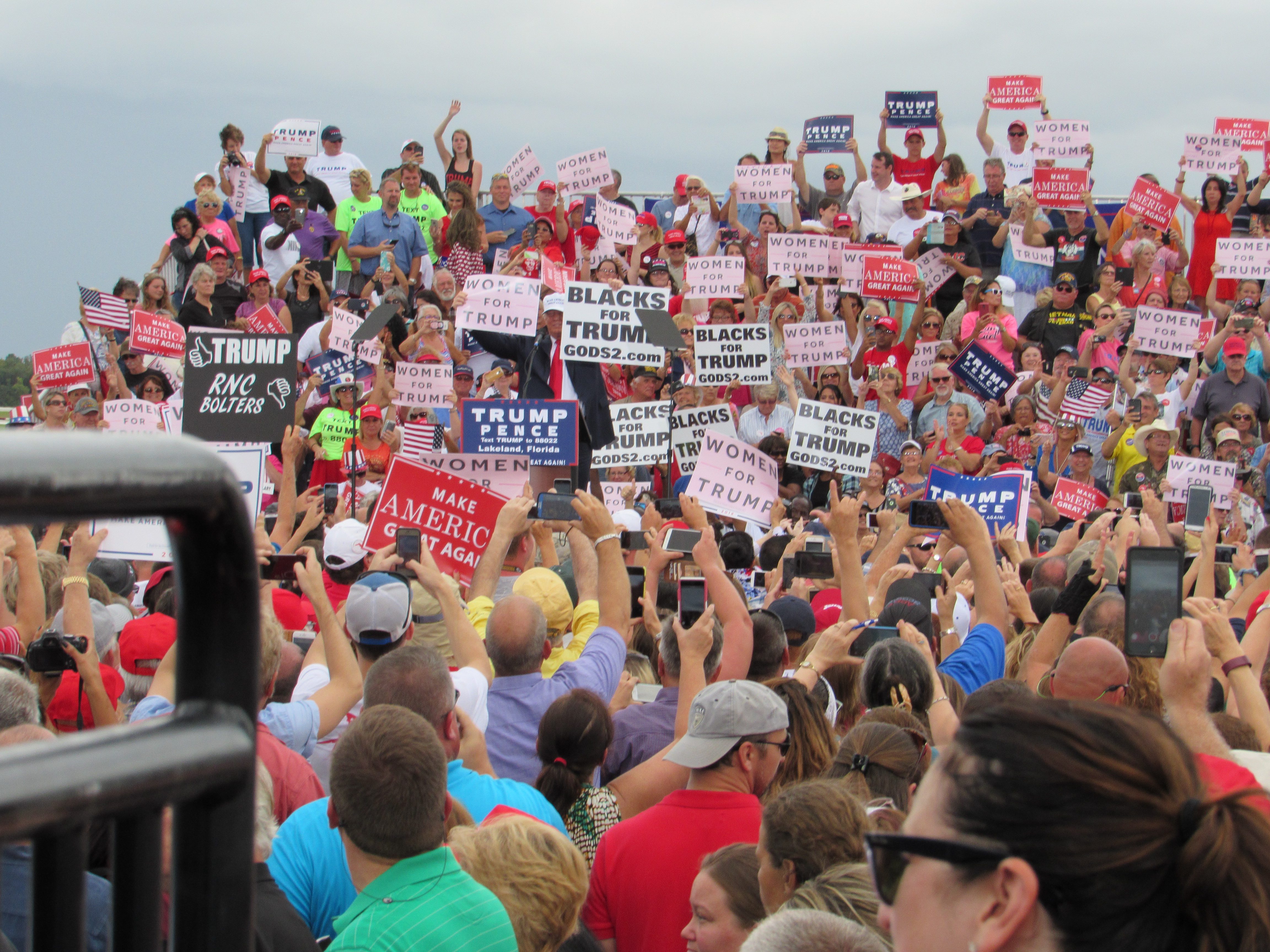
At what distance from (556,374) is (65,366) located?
459 centimetres

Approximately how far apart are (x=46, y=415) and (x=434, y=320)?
3982 mm

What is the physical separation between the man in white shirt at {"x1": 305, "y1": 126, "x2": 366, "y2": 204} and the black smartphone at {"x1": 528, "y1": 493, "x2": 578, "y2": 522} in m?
13.3

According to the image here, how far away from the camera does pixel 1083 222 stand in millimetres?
15898

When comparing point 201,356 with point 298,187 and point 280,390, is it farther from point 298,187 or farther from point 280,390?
point 298,187

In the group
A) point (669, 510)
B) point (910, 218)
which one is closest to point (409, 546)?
point (669, 510)

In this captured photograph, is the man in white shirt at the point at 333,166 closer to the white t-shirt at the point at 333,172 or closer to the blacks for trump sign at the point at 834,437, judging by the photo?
the white t-shirt at the point at 333,172

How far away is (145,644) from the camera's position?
4.50 m

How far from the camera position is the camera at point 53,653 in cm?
403

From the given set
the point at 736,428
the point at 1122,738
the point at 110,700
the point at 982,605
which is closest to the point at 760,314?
the point at 736,428

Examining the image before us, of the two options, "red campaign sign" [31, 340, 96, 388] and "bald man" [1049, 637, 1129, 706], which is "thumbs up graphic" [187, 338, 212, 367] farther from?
"bald man" [1049, 637, 1129, 706]

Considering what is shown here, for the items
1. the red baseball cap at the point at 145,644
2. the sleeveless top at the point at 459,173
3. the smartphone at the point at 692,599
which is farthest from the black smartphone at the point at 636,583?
the sleeveless top at the point at 459,173

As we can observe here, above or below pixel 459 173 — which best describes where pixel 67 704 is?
below

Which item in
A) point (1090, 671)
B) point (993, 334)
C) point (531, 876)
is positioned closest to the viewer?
point (531, 876)

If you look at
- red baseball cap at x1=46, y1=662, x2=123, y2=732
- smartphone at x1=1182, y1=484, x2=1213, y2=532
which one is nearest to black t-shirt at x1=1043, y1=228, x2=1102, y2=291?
smartphone at x1=1182, y1=484, x2=1213, y2=532
